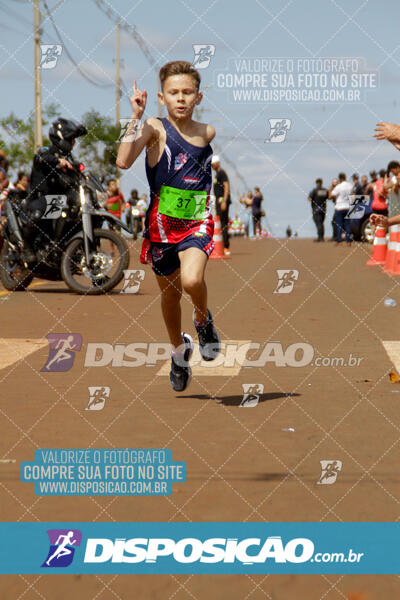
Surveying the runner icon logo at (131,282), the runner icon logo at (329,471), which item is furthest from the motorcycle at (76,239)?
the runner icon logo at (329,471)

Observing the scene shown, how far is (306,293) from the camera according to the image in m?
14.1

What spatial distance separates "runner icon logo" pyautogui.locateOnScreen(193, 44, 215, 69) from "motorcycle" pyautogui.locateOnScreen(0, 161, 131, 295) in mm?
2716

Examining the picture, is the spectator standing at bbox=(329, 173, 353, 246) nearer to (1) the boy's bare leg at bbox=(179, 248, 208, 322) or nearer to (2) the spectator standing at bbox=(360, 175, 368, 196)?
(2) the spectator standing at bbox=(360, 175, 368, 196)

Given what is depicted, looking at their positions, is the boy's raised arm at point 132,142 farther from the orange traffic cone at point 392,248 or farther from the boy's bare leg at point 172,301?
the orange traffic cone at point 392,248

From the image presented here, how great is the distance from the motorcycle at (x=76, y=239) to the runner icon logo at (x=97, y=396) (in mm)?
5889

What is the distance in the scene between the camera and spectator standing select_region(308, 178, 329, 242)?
35250 millimetres

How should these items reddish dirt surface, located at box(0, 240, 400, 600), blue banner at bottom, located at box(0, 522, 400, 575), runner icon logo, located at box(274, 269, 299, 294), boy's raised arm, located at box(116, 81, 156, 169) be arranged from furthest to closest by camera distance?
runner icon logo, located at box(274, 269, 299, 294), boy's raised arm, located at box(116, 81, 156, 169), blue banner at bottom, located at box(0, 522, 400, 575), reddish dirt surface, located at box(0, 240, 400, 600)

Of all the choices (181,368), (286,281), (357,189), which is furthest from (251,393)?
(357,189)

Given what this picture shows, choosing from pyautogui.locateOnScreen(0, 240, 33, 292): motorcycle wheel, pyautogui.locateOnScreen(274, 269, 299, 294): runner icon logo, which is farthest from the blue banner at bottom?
pyautogui.locateOnScreen(274, 269, 299, 294): runner icon logo

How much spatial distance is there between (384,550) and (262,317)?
7.41m

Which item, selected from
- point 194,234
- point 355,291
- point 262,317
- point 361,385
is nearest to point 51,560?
point 194,234

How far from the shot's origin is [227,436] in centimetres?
531

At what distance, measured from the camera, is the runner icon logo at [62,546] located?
3.51m

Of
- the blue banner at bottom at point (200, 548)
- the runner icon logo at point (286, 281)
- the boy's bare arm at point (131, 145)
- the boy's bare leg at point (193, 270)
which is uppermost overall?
the boy's bare arm at point (131, 145)
